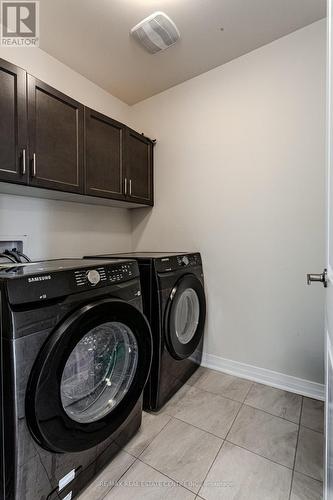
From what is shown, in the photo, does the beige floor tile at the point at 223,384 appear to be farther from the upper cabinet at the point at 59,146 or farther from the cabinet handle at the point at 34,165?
the cabinet handle at the point at 34,165

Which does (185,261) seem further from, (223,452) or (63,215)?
(223,452)

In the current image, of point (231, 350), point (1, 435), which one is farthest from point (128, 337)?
point (231, 350)

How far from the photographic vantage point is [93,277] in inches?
40.6

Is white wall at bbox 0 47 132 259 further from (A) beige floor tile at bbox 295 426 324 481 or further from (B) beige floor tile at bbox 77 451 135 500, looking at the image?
(A) beige floor tile at bbox 295 426 324 481

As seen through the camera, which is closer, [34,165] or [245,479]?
[245,479]

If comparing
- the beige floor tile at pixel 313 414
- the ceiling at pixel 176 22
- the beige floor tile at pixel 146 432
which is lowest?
the beige floor tile at pixel 146 432

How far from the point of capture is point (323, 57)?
5.12 feet

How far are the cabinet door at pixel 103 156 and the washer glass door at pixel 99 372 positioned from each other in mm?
1026

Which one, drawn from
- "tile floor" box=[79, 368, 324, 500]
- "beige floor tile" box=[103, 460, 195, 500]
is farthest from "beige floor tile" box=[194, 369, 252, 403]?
"beige floor tile" box=[103, 460, 195, 500]

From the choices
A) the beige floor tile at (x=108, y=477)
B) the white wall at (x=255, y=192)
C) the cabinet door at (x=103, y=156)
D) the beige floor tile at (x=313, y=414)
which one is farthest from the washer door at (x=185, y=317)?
the cabinet door at (x=103, y=156)

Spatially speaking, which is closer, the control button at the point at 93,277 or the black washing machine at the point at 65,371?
the black washing machine at the point at 65,371

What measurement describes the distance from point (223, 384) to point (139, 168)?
1.94 metres

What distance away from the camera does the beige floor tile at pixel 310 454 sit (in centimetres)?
115

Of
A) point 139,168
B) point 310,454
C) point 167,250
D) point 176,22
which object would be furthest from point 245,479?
point 176,22
